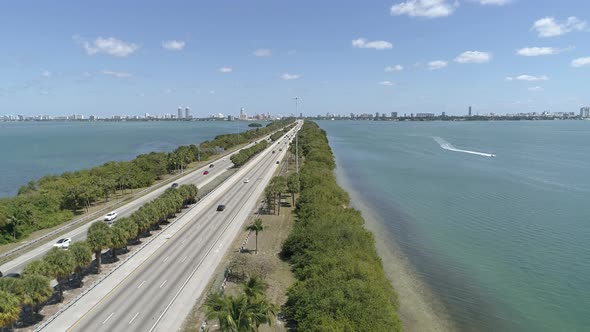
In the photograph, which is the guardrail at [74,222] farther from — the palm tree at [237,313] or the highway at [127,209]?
the palm tree at [237,313]

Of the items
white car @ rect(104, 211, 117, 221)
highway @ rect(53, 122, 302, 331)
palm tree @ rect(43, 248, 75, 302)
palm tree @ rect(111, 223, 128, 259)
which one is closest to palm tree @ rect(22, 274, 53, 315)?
highway @ rect(53, 122, 302, 331)

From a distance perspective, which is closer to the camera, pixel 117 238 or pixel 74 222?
pixel 117 238

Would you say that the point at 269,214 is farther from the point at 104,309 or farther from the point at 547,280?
the point at 547,280

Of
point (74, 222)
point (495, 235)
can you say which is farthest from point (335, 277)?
point (74, 222)

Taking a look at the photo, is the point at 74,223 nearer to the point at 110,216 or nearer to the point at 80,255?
the point at 110,216

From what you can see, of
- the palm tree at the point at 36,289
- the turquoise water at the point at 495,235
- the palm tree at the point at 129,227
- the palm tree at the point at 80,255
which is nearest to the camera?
the palm tree at the point at 36,289

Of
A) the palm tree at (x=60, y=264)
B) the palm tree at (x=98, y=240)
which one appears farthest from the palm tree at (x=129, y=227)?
the palm tree at (x=60, y=264)
